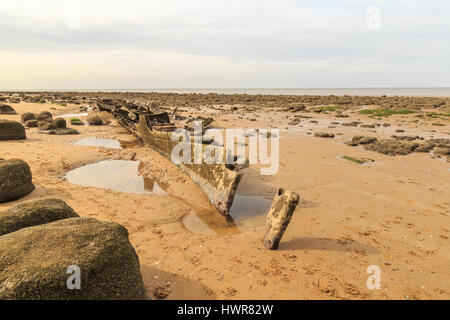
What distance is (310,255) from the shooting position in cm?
494

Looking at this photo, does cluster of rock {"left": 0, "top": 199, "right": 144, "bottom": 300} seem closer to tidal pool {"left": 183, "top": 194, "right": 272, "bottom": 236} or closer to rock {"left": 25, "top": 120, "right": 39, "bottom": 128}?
tidal pool {"left": 183, "top": 194, "right": 272, "bottom": 236}

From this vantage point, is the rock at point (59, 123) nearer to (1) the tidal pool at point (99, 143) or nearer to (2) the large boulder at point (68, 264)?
(1) the tidal pool at point (99, 143)

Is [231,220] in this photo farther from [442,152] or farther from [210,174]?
[442,152]

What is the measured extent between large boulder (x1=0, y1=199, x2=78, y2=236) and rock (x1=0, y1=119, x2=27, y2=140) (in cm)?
1157

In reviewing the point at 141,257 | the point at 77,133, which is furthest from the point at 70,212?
the point at 77,133

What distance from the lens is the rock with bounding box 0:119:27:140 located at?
42.1 ft

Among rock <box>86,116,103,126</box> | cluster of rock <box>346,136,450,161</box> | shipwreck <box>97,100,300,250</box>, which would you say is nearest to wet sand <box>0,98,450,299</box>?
shipwreck <box>97,100,300,250</box>

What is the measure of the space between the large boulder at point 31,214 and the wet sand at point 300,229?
5.04 ft

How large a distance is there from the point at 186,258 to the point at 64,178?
631cm

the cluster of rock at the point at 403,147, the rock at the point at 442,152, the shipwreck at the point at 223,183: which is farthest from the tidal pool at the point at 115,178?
the rock at the point at 442,152

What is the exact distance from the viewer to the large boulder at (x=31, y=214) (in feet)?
13.0
